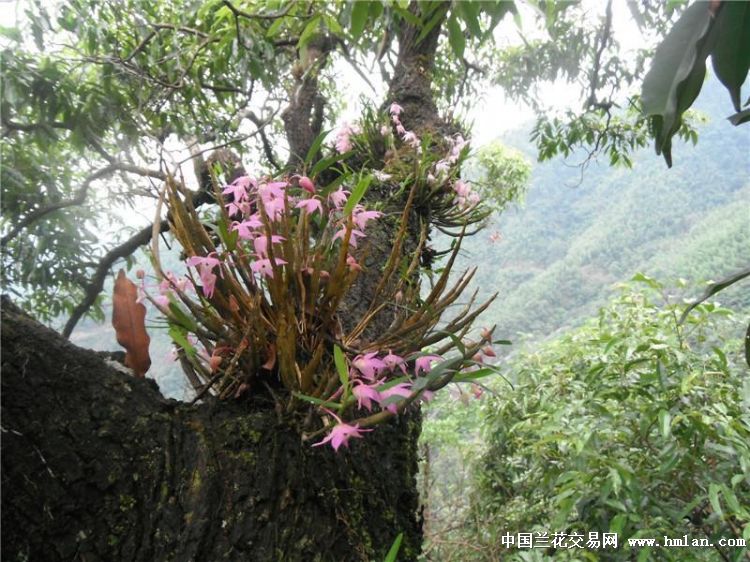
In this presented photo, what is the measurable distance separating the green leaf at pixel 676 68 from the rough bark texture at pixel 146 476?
17.5 inches

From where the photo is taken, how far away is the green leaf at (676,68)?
0.35 metres

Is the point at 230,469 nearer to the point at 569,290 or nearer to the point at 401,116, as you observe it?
the point at 401,116

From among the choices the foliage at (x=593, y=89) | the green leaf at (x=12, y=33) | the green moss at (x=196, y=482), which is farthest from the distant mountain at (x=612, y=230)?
the green moss at (x=196, y=482)

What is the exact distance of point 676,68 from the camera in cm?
36

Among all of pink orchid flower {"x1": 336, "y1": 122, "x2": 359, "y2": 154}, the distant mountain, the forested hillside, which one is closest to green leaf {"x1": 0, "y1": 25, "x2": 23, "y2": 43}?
pink orchid flower {"x1": 336, "y1": 122, "x2": 359, "y2": 154}

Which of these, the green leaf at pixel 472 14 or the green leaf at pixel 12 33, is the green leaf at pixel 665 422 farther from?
the green leaf at pixel 12 33

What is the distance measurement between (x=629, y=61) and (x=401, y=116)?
77.3 inches

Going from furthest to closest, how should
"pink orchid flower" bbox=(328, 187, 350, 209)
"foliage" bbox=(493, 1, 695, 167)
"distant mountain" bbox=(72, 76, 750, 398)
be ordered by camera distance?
"distant mountain" bbox=(72, 76, 750, 398) → "foliage" bbox=(493, 1, 695, 167) → "pink orchid flower" bbox=(328, 187, 350, 209)

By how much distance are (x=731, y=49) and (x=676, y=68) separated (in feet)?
0.18

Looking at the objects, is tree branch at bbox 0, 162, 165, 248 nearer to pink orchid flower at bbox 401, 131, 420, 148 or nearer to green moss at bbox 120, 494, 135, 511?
pink orchid flower at bbox 401, 131, 420, 148

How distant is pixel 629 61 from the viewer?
268cm

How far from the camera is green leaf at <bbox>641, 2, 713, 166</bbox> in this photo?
348 millimetres

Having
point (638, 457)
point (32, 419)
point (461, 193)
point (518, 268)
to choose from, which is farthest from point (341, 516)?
point (518, 268)

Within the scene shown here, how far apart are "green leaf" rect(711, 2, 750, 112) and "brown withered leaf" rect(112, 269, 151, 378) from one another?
1.94 ft
